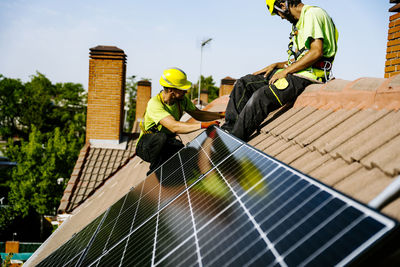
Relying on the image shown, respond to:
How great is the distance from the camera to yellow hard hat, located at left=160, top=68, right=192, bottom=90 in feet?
18.0

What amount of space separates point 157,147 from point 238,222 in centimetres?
371

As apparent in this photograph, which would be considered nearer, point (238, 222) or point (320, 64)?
point (238, 222)

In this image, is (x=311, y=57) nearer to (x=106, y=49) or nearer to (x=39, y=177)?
(x=106, y=49)

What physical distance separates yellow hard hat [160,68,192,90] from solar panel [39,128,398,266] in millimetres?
1564

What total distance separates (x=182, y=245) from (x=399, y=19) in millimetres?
6651

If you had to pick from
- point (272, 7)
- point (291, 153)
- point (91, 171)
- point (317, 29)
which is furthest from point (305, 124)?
point (91, 171)

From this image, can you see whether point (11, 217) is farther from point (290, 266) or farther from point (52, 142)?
point (290, 266)

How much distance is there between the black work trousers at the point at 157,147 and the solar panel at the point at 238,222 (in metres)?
1.38

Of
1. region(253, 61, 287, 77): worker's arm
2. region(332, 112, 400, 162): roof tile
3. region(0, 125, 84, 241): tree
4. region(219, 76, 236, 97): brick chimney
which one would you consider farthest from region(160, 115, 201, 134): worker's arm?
region(0, 125, 84, 241): tree

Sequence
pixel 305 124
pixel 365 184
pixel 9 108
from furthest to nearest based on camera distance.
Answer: pixel 9 108 → pixel 305 124 → pixel 365 184

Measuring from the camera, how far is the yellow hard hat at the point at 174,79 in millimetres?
5488

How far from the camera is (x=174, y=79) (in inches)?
216

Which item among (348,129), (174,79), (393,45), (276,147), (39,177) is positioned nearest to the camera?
(348,129)

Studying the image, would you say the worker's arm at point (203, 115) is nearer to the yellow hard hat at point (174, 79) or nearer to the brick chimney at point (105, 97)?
the yellow hard hat at point (174, 79)
